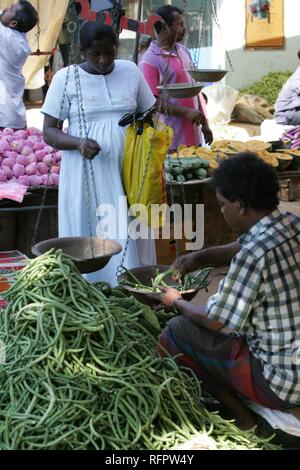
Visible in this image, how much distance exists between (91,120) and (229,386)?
5.94 ft

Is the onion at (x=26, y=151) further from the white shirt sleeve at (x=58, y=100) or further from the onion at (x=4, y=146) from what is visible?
the white shirt sleeve at (x=58, y=100)

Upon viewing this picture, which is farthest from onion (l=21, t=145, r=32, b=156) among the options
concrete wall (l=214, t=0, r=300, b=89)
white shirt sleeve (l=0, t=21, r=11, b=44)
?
concrete wall (l=214, t=0, r=300, b=89)

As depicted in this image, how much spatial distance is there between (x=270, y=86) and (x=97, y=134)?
8.15 meters

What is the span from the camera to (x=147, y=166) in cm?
368

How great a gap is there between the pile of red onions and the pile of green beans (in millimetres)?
1750

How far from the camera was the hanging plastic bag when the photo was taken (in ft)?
12.1

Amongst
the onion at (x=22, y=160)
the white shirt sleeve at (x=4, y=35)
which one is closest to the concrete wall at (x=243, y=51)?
the white shirt sleeve at (x=4, y=35)

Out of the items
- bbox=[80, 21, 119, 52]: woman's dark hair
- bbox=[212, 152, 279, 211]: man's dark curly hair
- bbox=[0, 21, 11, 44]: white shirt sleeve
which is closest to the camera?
bbox=[212, 152, 279, 211]: man's dark curly hair

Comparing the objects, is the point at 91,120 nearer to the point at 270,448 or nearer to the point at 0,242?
the point at 0,242

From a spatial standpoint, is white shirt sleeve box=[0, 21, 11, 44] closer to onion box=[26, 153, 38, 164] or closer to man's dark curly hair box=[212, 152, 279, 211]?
onion box=[26, 153, 38, 164]

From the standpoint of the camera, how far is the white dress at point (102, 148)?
155 inches

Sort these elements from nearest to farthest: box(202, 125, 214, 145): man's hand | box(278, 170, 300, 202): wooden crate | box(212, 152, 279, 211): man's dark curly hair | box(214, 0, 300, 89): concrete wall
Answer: box(212, 152, 279, 211): man's dark curly hair, box(202, 125, 214, 145): man's hand, box(278, 170, 300, 202): wooden crate, box(214, 0, 300, 89): concrete wall

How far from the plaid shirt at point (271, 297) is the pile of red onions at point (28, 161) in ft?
7.33

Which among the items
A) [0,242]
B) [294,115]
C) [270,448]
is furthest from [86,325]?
[294,115]
